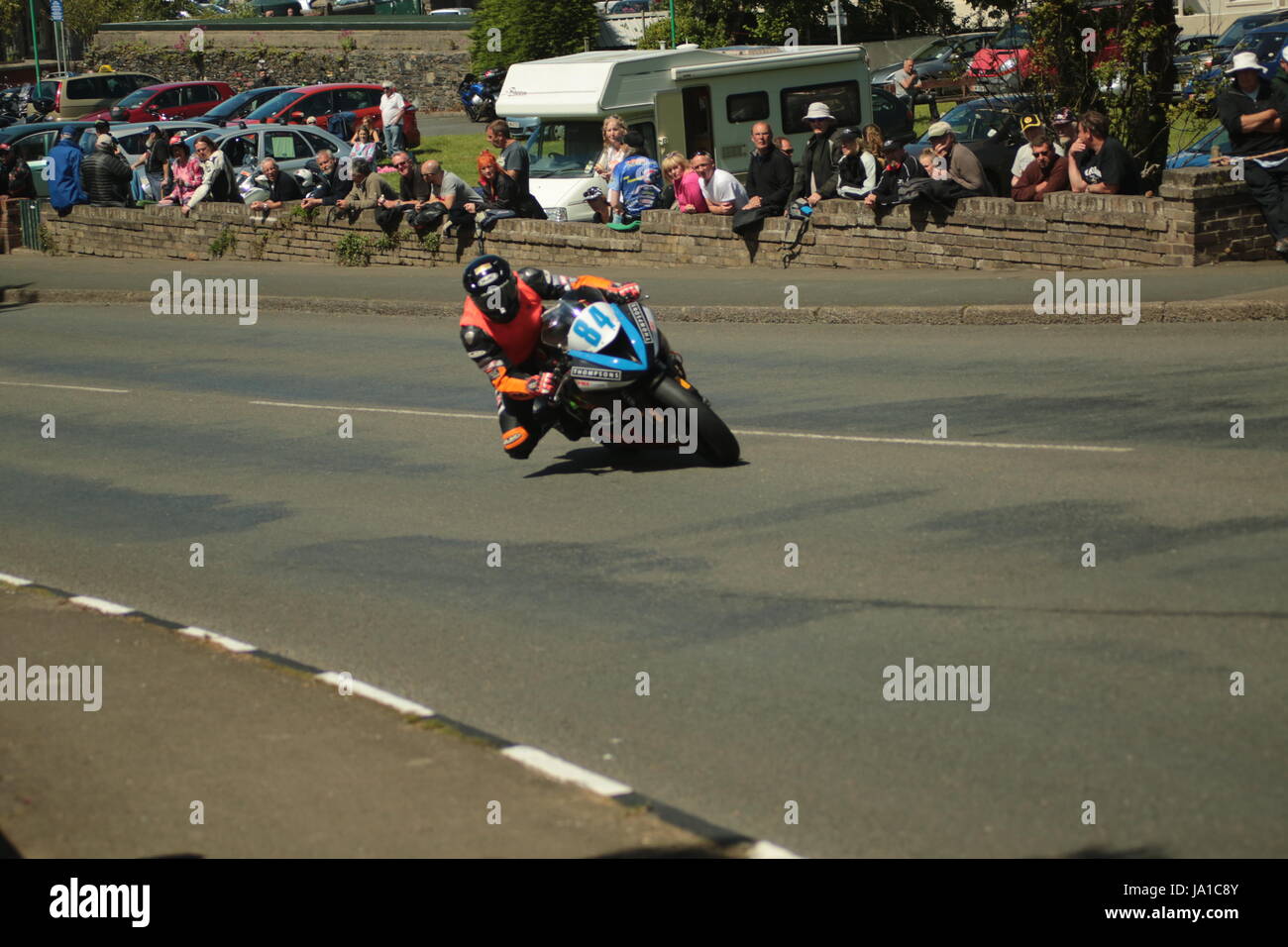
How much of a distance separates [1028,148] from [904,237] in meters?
1.76

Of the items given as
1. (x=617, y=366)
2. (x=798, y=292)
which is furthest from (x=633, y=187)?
(x=617, y=366)

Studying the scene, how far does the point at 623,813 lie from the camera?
552 cm

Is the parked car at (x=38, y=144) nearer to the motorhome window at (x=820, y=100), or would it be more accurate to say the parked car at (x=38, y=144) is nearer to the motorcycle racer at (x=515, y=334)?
the motorhome window at (x=820, y=100)

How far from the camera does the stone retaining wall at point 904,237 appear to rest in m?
16.3

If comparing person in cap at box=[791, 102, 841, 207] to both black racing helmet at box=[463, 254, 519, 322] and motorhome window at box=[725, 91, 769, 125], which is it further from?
black racing helmet at box=[463, 254, 519, 322]

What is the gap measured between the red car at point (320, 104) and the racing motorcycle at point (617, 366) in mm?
31189

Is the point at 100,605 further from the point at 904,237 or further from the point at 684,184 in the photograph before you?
the point at 684,184

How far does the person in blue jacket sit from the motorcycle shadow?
21.9 meters

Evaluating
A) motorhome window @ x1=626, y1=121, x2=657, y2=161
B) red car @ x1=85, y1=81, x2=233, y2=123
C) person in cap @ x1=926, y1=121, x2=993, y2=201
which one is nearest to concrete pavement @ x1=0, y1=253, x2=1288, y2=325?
person in cap @ x1=926, y1=121, x2=993, y2=201

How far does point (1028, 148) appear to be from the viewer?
18547 millimetres
